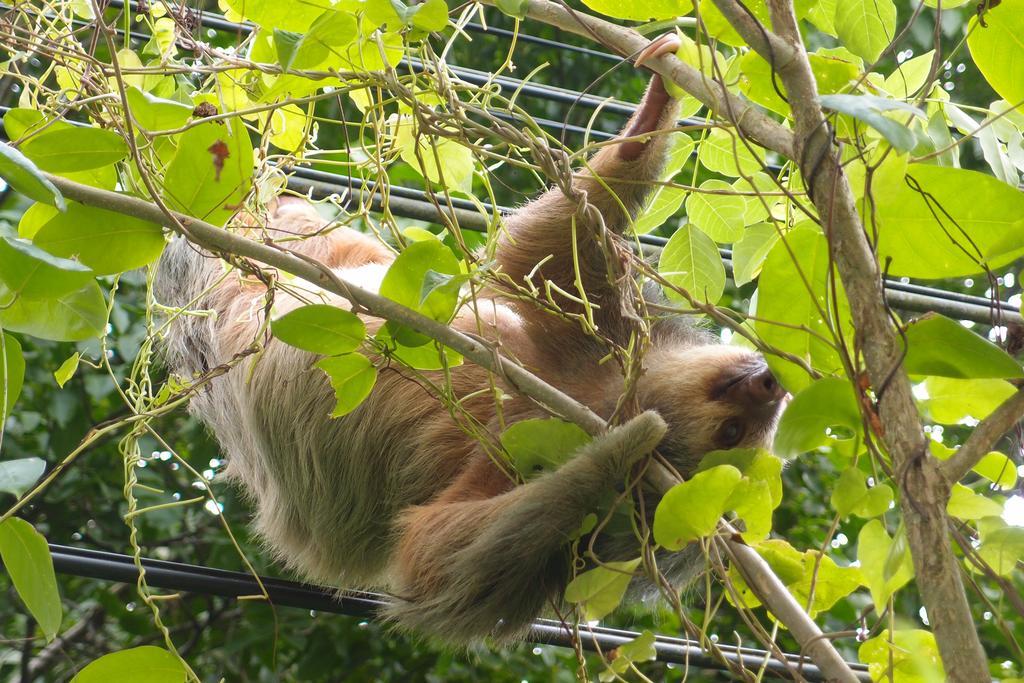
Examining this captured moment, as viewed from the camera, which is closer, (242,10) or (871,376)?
(871,376)

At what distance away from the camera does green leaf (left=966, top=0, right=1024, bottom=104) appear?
1.44m

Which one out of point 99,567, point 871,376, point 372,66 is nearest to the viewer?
point 871,376

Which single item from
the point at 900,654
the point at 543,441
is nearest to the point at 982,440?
the point at 900,654

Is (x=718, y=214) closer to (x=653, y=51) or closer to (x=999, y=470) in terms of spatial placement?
(x=653, y=51)

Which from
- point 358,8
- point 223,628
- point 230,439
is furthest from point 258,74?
point 223,628

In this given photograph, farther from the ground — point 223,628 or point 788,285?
point 788,285

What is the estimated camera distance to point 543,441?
1.88 m

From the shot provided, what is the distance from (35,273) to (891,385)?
1133 millimetres

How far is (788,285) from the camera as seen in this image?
1.46 meters

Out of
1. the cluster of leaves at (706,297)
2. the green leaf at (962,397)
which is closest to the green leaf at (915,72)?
the cluster of leaves at (706,297)

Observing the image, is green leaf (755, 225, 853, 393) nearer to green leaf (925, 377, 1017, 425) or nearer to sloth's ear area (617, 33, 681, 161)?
green leaf (925, 377, 1017, 425)

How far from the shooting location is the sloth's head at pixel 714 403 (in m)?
2.58

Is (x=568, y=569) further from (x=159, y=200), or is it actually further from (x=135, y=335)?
(x=135, y=335)

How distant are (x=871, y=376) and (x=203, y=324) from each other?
2502 millimetres
